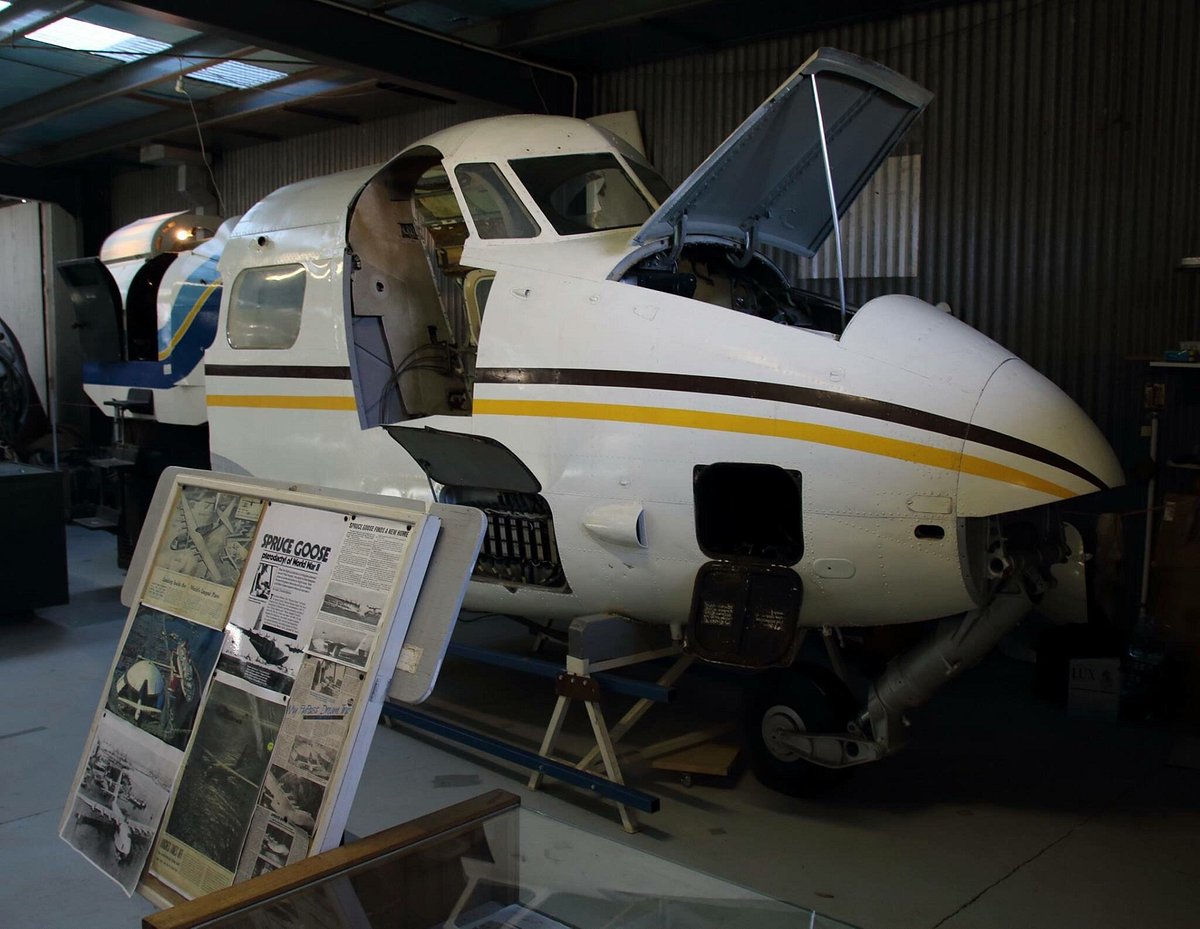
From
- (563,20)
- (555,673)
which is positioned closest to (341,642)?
(555,673)

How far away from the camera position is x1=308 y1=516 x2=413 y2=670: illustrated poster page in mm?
2416

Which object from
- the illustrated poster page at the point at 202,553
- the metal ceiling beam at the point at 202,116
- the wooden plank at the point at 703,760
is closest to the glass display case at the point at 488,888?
the illustrated poster page at the point at 202,553

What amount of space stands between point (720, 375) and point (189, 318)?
597 centimetres

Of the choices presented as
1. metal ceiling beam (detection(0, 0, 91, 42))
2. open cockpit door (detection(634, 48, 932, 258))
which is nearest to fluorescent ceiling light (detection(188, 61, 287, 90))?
metal ceiling beam (detection(0, 0, 91, 42))

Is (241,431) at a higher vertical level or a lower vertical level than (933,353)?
lower

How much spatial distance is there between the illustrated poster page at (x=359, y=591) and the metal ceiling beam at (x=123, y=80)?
7028mm

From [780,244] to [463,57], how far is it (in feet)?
12.9

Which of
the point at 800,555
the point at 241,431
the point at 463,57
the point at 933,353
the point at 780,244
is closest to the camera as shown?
the point at 933,353

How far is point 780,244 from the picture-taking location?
5.46 meters

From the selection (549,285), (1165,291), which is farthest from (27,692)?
(1165,291)

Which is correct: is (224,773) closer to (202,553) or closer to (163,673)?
(163,673)

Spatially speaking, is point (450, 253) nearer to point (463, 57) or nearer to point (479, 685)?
point (463, 57)

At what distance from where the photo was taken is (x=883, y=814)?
479 cm

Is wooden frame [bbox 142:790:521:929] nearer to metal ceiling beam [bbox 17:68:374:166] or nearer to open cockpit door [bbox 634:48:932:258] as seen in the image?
open cockpit door [bbox 634:48:932:258]
